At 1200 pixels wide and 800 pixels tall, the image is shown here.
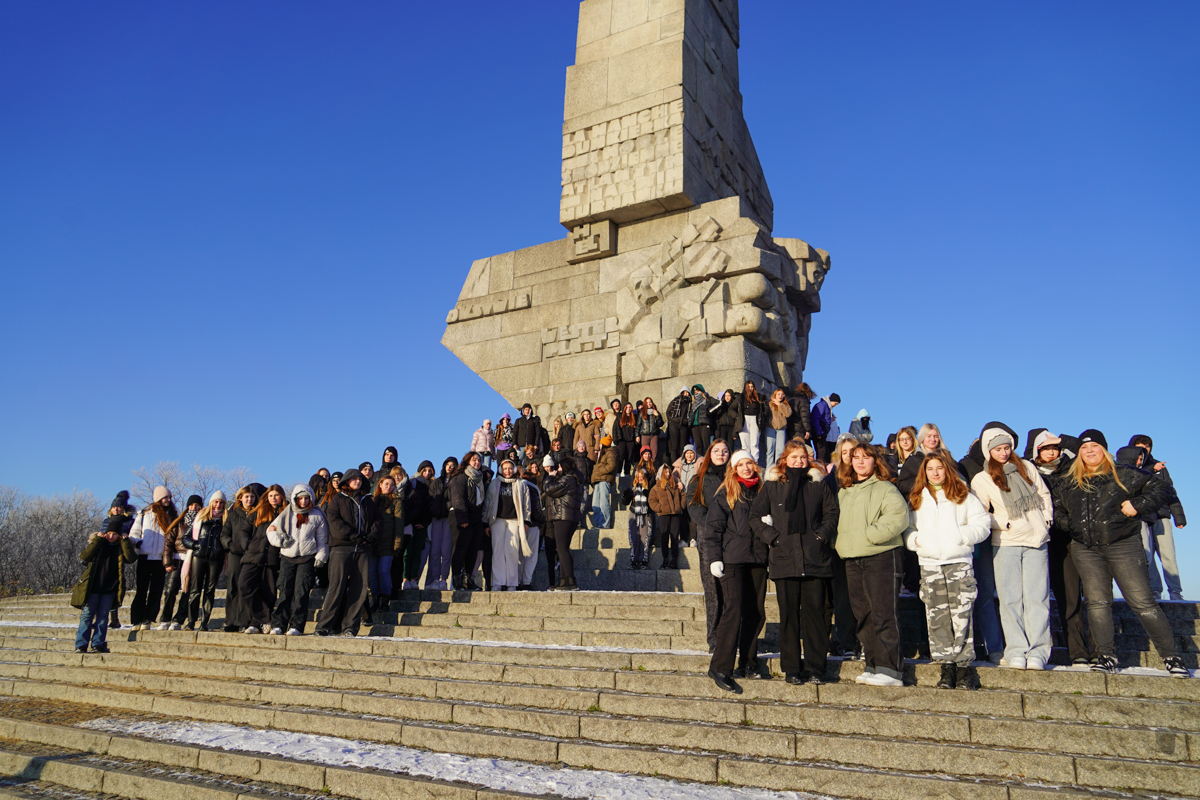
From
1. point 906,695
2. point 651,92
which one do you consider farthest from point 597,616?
point 651,92

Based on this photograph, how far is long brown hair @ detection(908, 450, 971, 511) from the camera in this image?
520 cm

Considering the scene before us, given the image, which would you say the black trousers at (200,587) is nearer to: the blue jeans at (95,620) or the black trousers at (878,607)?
the blue jeans at (95,620)

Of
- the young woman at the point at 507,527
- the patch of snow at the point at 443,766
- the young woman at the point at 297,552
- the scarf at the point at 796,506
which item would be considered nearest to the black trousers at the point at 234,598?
the young woman at the point at 297,552

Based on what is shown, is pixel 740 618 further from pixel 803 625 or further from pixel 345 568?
pixel 345 568

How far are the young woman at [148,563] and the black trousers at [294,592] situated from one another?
2.26 metres

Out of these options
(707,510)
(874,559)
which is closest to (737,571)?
(707,510)

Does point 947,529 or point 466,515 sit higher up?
point 466,515

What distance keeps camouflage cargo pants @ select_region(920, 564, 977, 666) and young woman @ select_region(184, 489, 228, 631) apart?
734 cm

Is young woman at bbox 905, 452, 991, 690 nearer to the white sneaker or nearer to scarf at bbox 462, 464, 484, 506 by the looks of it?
the white sneaker

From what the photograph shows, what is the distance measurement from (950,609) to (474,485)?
5.64 metres

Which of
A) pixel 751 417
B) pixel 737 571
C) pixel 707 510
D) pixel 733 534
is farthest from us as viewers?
pixel 751 417

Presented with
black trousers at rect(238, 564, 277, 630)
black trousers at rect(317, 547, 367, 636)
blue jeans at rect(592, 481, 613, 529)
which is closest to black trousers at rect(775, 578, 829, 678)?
black trousers at rect(317, 547, 367, 636)

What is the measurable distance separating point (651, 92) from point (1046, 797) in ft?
48.9

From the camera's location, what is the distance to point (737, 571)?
18.3 feet
